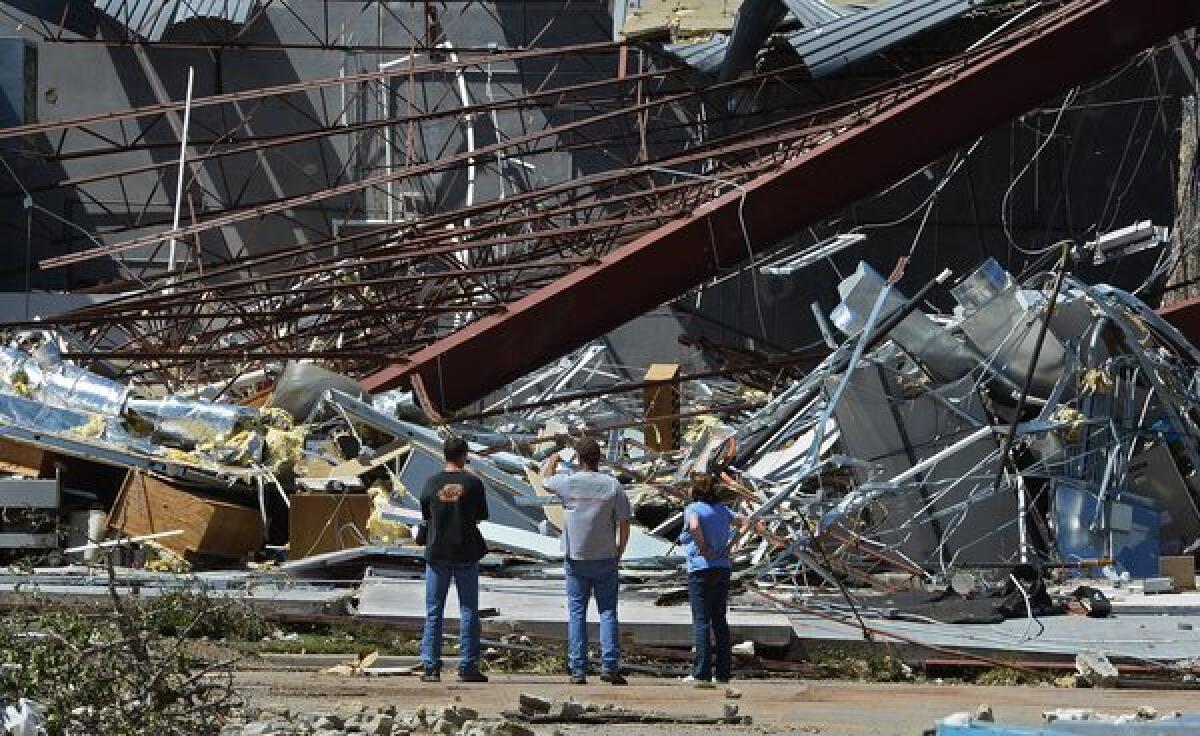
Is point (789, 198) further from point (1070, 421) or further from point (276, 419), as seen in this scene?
point (276, 419)

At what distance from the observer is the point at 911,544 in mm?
19688

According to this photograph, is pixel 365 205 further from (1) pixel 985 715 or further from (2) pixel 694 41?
(1) pixel 985 715

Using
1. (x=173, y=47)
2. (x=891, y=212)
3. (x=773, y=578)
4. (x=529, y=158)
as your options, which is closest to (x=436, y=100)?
(x=529, y=158)

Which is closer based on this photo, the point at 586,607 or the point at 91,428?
the point at 586,607

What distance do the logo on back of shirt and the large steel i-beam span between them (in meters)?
8.40

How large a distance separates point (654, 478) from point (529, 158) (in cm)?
1164

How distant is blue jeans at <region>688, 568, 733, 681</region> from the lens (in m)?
14.5

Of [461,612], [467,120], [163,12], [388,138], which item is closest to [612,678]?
[461,612]

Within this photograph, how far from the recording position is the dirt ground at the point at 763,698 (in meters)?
12.2

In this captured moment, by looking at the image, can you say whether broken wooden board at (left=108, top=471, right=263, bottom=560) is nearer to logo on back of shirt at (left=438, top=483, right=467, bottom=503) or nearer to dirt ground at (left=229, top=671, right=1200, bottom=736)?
dirt ground at (left=229, top=671, right=1200, bottom=736)

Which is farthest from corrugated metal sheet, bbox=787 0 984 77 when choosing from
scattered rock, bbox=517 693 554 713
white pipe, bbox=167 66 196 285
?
scattered rock, bbox=517 693 554 713

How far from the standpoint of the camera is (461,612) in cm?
1426

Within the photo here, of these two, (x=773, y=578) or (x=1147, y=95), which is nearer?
(x=773, y=578)

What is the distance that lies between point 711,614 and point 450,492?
1.72m
